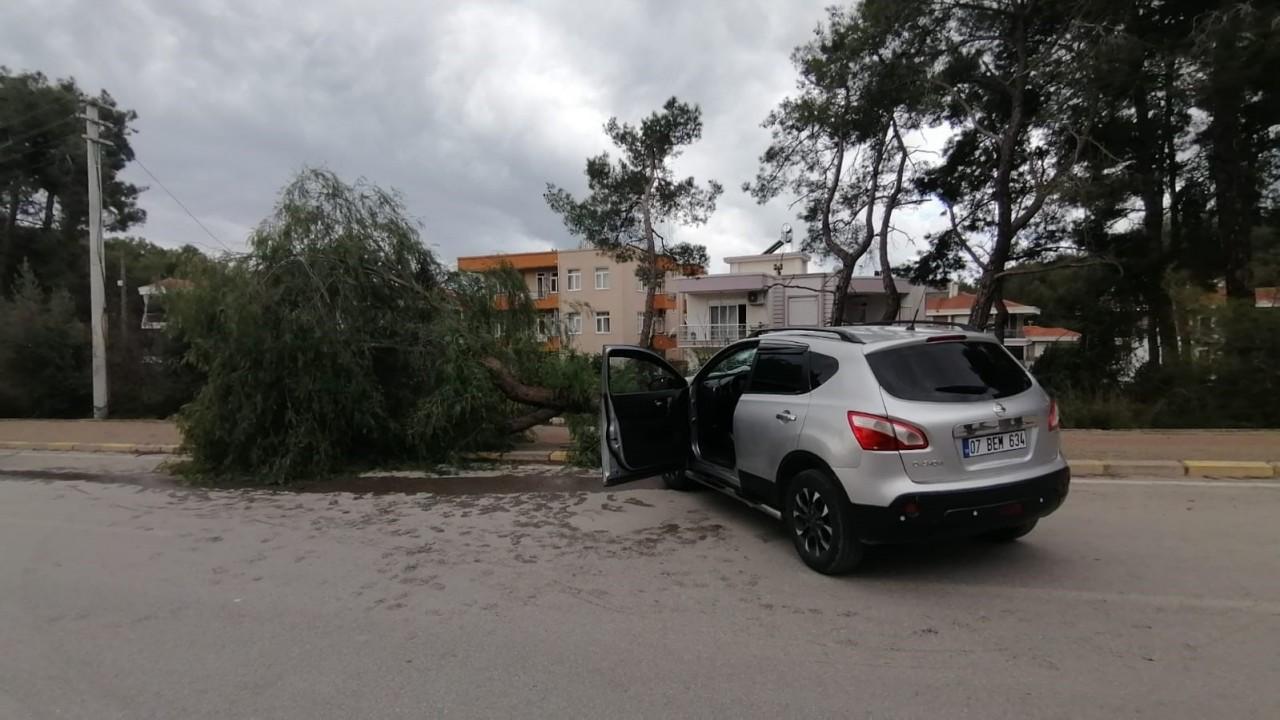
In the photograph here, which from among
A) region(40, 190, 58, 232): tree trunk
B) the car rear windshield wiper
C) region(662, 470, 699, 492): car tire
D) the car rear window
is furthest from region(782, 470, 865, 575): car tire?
region(40, 190, 58, 232): tree trunk

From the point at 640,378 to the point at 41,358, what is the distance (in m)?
21.2

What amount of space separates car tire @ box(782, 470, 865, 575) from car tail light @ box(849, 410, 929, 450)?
40 cm

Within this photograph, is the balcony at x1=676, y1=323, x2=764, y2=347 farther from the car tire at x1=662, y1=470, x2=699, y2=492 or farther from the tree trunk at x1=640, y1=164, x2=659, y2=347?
the car tire at x1=662, y1=470, x2=699, y2=492

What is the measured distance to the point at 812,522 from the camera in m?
4.74

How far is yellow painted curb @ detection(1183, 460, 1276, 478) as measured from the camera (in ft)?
24.9

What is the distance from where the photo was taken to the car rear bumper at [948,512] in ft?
13.6

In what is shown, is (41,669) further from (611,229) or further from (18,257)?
(18,257)

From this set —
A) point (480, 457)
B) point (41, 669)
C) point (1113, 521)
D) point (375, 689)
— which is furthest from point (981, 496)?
point (480, 457)

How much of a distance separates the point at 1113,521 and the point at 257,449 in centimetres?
986

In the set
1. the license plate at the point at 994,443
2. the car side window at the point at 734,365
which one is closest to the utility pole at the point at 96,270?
the car side window at the point at 734,365

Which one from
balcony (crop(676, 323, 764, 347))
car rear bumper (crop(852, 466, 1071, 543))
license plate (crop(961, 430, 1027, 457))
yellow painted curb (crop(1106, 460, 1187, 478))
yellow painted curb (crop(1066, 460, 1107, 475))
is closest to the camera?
car rear bumper (crop(852, 466, 1071, 543))

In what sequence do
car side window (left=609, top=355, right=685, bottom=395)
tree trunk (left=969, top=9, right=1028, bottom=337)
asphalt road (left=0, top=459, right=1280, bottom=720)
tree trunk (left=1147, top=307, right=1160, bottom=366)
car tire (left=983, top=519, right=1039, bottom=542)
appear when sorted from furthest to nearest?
1. tree trunk (left=1147, top=307, right=1160, bottom=366)
2. tree trunk (left=969, top=9, right=1028, bottom=337)
3. car side window (left=609, top=355, right=685, bottom=395)
4. car tire (left=983, top=519, right=1039, bottom=542)
5. asphalt road (left=0, top=459, right=1280, bottom=720)

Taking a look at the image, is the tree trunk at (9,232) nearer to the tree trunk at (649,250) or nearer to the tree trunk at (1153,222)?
the tree trunk at (649,250)

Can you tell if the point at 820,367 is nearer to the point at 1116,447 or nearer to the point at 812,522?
the point at 812,522
